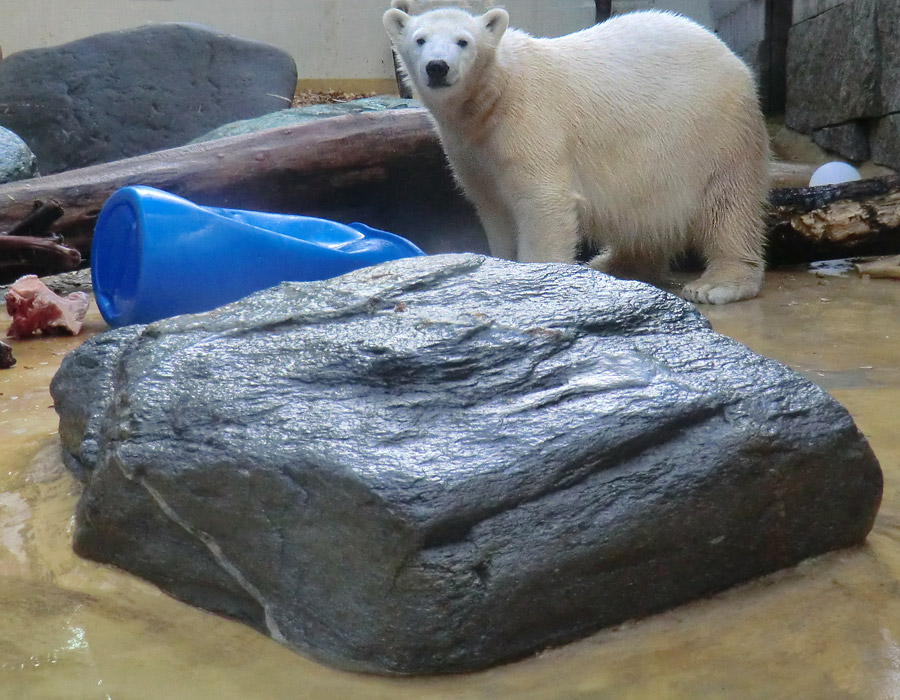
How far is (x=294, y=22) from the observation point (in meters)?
10.2

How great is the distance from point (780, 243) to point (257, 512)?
3.56 metres

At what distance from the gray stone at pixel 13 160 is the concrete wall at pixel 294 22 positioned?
453cm

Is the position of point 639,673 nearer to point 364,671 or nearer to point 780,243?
point 364,671

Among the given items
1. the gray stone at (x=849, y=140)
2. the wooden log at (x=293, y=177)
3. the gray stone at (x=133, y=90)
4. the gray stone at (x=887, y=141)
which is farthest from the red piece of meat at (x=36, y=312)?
the gray stone at (x=849, y=140)

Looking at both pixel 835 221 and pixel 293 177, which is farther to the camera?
pixel 293 177

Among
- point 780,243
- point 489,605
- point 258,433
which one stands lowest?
point 780,243

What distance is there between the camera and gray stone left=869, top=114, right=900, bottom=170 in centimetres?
538

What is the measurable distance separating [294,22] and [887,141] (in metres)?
6.77

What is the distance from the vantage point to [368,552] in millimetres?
1286

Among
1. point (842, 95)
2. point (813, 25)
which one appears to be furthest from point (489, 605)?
point (813, 25)

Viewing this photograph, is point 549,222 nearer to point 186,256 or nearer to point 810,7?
point 186,256

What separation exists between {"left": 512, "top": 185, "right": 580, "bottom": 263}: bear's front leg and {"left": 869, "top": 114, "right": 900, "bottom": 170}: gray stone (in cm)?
272

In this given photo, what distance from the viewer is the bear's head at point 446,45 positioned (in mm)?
3404

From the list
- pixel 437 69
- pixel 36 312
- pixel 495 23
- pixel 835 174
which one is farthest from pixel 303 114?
pixel 835 174
